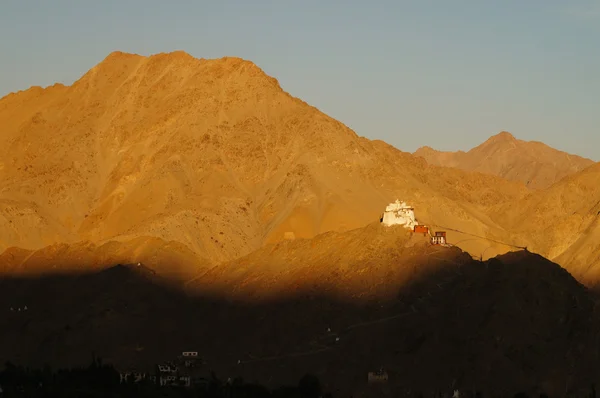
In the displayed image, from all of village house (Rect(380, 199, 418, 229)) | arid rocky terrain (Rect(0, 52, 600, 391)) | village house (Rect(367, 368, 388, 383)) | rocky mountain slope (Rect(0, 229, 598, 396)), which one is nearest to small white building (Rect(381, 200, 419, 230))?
village house (Rect(380, 199, 418, 229))

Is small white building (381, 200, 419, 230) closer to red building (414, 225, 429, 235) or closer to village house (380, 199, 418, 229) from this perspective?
village house (380, 199, 418, 229)

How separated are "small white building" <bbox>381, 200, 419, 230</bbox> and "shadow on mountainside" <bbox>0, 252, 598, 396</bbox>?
1573 cm

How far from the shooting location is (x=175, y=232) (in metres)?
182

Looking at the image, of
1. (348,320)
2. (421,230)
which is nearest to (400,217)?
(421,230)

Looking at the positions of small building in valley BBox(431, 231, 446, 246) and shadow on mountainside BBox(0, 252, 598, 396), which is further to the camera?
small building in valley BBox(431, 231, 446, 246)

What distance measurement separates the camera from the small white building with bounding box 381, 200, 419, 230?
155250mm

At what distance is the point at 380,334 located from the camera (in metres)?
129

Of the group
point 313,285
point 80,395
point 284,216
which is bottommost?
point 80,395

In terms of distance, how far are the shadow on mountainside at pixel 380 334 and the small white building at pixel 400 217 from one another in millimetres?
15734

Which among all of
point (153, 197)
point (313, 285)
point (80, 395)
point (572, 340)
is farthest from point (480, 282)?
point (153, 197)

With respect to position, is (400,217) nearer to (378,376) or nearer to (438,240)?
(438,240)

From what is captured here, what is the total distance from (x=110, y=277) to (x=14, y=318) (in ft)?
34.1

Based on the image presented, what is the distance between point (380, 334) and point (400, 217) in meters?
30.2

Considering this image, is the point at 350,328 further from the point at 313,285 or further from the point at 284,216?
the point at 284,216
